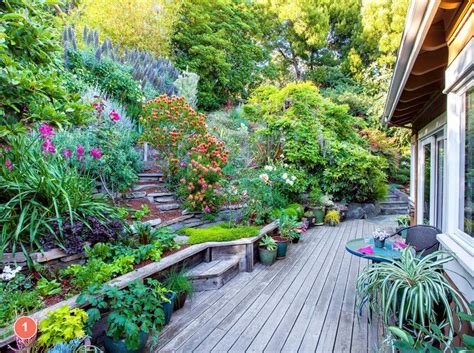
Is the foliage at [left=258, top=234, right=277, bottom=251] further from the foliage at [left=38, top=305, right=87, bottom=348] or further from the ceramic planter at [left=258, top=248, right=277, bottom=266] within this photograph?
the foliage at [left=38, top=305, right=87, bottom=348]

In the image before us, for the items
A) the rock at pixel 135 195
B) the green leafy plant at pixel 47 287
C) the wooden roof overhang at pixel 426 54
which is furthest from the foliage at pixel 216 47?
the green leafy plant at pixel 47 287

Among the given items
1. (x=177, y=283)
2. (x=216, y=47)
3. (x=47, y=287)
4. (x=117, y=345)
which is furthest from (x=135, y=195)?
(x=216, y=47)

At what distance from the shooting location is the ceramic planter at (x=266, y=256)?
4180 mm

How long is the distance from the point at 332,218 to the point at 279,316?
465 cm

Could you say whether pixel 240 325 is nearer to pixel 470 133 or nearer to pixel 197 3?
pixel 470 133

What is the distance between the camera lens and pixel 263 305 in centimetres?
304

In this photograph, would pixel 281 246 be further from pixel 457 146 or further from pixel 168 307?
pixel 457 146

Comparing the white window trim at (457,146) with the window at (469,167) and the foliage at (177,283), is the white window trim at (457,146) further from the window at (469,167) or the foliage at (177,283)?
the foliage at (177,283)

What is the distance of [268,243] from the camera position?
4.22 m

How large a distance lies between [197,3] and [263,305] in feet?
39.1

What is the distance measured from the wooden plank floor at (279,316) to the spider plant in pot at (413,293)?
36 cm

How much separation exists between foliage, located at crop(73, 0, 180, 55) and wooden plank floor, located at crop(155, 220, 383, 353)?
8203mm

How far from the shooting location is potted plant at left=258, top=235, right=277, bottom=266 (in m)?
4.18

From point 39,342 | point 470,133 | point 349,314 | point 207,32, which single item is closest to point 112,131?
point 39,342
